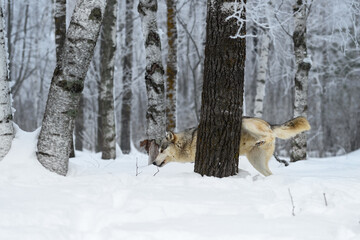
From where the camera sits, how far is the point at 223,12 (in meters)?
4.27

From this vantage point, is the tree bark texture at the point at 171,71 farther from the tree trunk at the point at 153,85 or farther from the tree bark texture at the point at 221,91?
the tree bark texture at the point at 221,91

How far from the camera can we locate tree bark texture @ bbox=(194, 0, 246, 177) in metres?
4.23

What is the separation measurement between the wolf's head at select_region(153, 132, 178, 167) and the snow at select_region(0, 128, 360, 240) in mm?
1715

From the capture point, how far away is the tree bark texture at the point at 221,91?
13.9 ft

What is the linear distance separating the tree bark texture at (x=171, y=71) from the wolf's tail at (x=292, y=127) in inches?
152

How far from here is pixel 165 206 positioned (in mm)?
3193

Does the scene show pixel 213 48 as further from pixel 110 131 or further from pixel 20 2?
pixel 20 2

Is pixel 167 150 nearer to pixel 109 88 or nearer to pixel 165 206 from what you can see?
pixel 165 206

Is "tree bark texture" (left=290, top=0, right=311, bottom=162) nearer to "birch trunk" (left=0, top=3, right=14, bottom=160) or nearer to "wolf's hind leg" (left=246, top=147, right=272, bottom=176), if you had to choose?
"wolf's hind leg" (left=246, top=147, right=272, bottom=176)

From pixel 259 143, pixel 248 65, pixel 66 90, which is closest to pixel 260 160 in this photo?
pixel 259 143

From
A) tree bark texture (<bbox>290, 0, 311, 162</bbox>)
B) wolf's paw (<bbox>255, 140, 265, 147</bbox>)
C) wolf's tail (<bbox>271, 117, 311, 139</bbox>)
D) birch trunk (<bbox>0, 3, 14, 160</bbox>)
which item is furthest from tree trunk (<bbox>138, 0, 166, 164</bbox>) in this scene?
tree bark texture (<bbox>290, 0, 311, 162</bbox>)

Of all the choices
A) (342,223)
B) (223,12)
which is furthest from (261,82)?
(342,223)

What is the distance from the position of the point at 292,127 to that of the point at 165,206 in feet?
9.62

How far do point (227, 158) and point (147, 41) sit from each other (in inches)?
132
